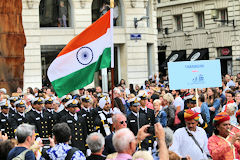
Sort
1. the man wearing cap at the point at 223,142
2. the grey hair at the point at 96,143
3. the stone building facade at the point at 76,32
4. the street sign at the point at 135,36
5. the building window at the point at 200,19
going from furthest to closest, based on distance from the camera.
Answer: the building window at the point at 200,19
the street sign at the point at 135,36
the stone building facade at the point at 76,32
the man wearing cap at the point at 223,142
the grey hair at the point at 96,143

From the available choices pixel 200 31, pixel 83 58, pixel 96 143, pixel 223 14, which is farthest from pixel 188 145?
pixel 200 31

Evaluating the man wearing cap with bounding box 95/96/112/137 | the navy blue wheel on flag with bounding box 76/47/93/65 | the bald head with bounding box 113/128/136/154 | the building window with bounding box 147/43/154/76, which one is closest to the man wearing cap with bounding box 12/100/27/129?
the man wearing cap with bounding box 95/96/112/137

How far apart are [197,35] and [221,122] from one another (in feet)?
121

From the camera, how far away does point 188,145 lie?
29.9ft

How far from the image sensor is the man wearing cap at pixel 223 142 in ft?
28.3

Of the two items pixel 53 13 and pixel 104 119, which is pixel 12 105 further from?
pixel 53 13

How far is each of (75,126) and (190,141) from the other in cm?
501

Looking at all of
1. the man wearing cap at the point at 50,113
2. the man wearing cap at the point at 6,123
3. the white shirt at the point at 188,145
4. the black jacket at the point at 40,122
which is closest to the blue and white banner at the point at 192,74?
the man wearing cap at the point at 50,113

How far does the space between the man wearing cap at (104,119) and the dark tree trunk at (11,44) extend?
26.6 ft

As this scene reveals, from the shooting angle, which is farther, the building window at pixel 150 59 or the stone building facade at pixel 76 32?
the building window at pixel 150 59

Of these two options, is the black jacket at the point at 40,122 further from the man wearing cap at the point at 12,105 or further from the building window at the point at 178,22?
the building window at the point at 178,22

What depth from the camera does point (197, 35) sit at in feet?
149

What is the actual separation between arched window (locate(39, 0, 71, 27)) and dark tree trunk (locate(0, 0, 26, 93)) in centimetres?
1110

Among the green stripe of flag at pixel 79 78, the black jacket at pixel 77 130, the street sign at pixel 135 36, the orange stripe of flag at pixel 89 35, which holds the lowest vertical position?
the black jacket at pixel 77 130
